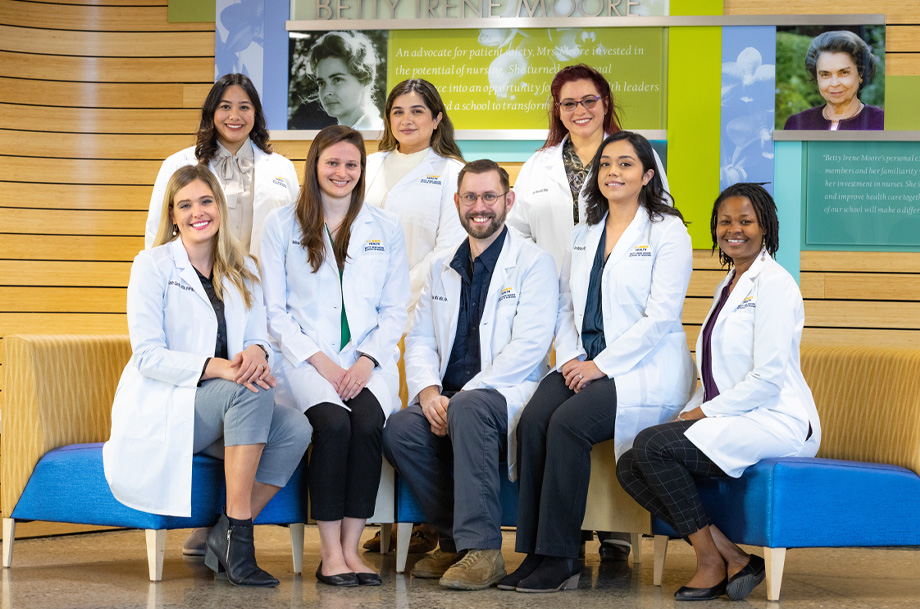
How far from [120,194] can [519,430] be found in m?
2.74

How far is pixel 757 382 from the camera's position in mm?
2844

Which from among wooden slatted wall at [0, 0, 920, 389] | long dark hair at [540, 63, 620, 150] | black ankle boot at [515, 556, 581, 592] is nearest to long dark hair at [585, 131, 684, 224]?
long dark hair at [540, 63, 620, 150]

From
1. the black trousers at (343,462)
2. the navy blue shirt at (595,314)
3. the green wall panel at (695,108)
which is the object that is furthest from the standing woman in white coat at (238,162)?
the green wall panel at (695,108)

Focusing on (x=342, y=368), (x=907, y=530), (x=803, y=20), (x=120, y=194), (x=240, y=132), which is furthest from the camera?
(x=120, y=194)

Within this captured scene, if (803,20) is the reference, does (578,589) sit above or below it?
below

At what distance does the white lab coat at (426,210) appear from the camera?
3.69m

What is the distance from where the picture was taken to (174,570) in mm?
3141

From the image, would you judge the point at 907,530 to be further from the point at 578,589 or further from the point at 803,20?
the point at 803,20

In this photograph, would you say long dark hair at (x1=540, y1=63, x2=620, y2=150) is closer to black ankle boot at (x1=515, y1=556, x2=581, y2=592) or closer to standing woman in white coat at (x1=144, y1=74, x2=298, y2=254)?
standing woman in white coat at (x1=144, y1=74, x2=298, y2=254)

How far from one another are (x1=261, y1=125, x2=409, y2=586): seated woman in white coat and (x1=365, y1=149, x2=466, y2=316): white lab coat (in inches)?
13.5

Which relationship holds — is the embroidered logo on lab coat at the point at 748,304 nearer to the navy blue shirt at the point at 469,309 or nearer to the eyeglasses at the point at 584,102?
the navy blue shirt at the point at 469,309

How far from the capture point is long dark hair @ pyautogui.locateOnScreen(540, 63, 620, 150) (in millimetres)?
3545

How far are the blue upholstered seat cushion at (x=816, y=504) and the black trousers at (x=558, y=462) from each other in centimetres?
41

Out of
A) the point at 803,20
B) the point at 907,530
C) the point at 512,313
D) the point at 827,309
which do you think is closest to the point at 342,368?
the point at 512,313
